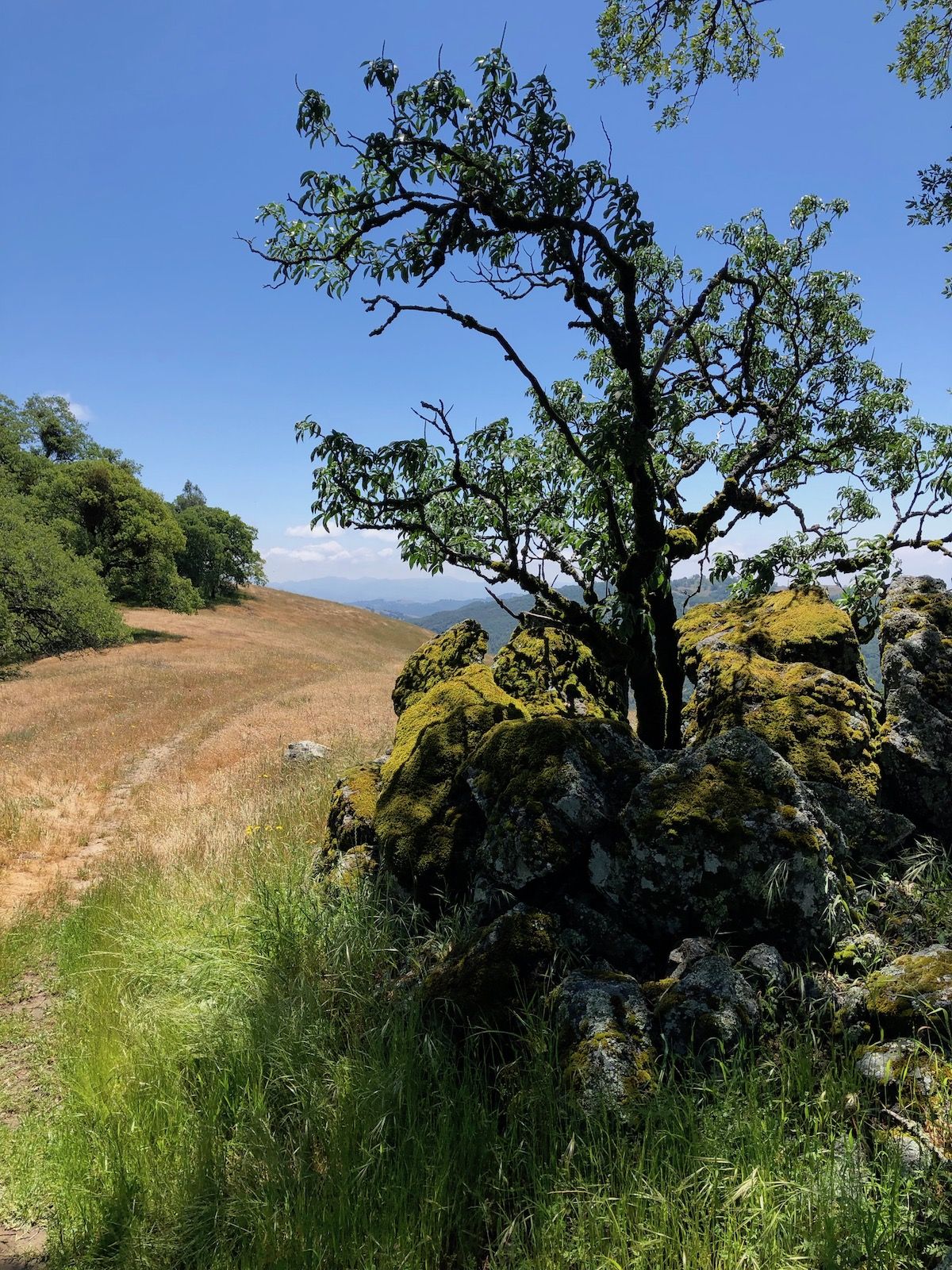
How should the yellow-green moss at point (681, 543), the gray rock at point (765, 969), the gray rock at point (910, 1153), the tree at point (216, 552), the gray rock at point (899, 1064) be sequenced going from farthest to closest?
the tree at point (216, 552) < the yellow-green moss at point (681, 543) < the gray rock at point (765, 969) < the gray rock at point (899, 1064) < the gray rock at point (910, 1153)

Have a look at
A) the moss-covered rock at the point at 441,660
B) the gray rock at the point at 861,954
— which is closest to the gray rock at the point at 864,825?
the gray rock at the point at 861,954

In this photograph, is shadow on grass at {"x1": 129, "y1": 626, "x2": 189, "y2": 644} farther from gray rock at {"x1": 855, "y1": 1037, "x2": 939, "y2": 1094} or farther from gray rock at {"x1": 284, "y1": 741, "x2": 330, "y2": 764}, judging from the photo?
gray rock at {"x1": 855, "y1": 1037, "x2": 939, "y2": 1094}

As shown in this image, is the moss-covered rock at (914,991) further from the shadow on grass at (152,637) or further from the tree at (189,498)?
the tree at (189,498)

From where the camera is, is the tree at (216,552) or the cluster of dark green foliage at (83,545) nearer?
the cluster of dark green foliage at (83,545)

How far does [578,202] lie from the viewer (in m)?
4.94

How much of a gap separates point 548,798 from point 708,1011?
6.07 feet

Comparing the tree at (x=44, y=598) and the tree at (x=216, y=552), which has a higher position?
the tree at (x=216, y=552)

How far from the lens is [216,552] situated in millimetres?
73812

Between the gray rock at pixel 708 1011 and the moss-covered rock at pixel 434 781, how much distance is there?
251cm

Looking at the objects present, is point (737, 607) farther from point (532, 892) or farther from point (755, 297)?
point (532, 892)

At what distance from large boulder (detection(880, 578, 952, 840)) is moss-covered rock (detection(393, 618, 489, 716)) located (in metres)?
5.39

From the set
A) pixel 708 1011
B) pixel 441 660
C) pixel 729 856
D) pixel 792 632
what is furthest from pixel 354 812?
pixel 792 632

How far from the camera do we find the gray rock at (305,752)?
1630 cm

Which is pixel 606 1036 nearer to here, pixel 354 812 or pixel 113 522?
pixel 354 812
